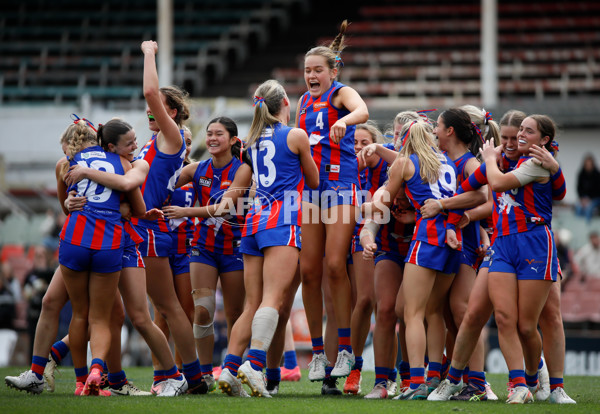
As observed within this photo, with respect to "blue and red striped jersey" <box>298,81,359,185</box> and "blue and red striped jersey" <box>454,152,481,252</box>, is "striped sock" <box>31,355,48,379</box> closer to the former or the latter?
"blue and red striped jersey" <box>298,81,359,185</box>

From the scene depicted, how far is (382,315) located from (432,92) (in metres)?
15.7

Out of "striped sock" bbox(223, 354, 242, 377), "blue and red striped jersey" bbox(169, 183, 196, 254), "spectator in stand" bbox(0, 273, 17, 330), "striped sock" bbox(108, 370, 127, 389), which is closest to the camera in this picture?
"striped sock" bbox(223, 354, 242, 377)

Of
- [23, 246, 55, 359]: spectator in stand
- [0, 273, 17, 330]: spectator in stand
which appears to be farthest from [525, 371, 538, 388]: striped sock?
[0, 273, 17, 330]: spectator in stand

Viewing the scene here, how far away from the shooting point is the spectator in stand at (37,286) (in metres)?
12.1

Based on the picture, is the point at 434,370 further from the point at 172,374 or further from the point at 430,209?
the point at 172,374

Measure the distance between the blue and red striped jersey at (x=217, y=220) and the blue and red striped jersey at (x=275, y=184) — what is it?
0.66 metres

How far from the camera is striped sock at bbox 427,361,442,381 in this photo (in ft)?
21.2

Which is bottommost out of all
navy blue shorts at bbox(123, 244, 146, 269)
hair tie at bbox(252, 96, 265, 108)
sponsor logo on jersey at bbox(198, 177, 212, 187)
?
navy blue shorts at bbox(123, 244, 146, 269)

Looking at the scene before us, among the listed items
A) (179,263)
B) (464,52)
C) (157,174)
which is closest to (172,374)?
(179,263)

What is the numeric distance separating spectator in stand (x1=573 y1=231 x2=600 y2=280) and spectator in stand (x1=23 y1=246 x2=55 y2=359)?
28.4ft

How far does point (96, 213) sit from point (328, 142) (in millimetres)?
1923

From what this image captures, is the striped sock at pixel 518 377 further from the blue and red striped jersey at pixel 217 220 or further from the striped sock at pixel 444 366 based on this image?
the blue and red striped jersey at pixel 217 220

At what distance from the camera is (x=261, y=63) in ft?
82.7

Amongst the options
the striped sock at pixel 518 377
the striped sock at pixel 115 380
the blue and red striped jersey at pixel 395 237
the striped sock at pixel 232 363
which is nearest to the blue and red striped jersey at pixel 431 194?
the blue and red striped jersey at pixel 395 237
